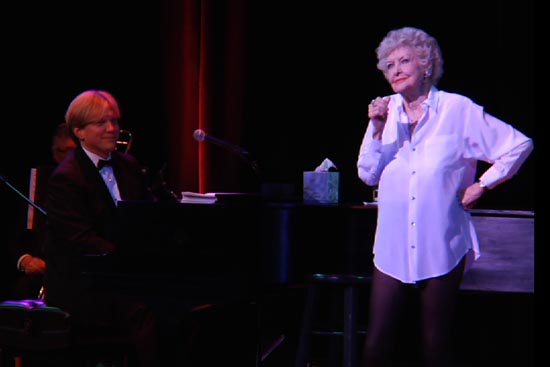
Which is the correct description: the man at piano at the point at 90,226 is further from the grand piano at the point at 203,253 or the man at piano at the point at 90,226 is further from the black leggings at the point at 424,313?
the black leggings at the point at 424,313

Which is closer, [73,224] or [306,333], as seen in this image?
[73,224]

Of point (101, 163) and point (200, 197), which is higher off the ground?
point (101, 163)

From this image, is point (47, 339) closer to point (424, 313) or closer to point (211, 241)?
point (211, 241)

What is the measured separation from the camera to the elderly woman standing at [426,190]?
2.52 metres

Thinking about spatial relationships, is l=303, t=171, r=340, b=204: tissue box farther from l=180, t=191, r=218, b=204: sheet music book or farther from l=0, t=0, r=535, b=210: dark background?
l=0, t=0, r=535, b=210: dark background

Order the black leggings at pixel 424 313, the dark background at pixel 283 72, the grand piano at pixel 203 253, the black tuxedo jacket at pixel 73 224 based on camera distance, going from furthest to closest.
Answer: the dark background at pixel 283 72 → the black tuxedo jacket at pixel 73 224 → the grand piano at pixel 203 253 → the black leggings at pixel 424 313

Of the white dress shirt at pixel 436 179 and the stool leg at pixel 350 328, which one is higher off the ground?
the white dress shirt at pixel 436 179

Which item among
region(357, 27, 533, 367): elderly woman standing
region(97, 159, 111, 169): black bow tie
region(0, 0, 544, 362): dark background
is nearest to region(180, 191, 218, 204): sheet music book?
region(97, 159, 111, 169): black bow tie

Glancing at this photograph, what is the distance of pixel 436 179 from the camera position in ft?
8.39

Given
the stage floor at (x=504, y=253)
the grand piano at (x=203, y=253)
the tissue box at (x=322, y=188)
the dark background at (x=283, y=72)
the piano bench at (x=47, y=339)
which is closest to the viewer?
the grand piano at (x=203, y=253)

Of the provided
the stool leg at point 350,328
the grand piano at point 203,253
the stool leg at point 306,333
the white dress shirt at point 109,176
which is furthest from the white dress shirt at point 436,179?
the white dress shirt at point 109,176

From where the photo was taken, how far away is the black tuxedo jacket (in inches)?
121

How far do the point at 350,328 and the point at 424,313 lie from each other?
668 mm

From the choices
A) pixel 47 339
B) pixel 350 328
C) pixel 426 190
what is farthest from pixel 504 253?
pixel 47 339
